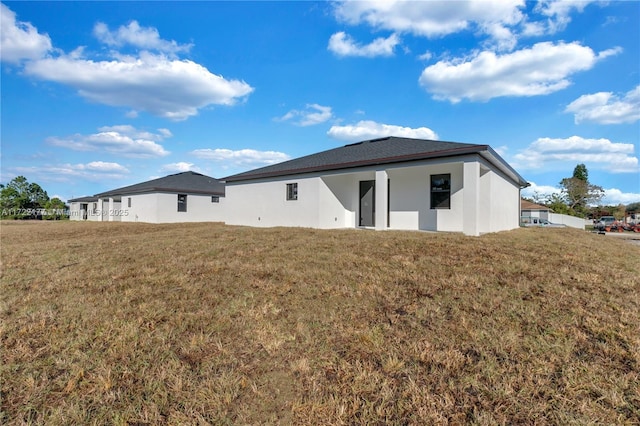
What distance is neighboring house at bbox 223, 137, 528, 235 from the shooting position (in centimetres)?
988

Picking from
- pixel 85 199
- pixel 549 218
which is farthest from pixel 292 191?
pixel 85 199

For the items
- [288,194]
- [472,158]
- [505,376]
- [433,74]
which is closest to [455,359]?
[505,376]

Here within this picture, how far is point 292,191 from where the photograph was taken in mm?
14406

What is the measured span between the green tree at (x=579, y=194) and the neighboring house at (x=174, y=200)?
1810 inches

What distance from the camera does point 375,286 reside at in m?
4.70

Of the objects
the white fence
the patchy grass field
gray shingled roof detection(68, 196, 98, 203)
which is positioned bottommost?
the patchy grass field

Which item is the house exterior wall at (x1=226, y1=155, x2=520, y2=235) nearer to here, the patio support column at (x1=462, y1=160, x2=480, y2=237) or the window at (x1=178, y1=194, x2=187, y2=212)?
the patio support column at (x1=462, y1=160, x2=480, y2=237)

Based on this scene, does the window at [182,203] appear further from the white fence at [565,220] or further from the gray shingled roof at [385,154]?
the white fence at [565,220]

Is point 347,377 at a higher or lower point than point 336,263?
lower

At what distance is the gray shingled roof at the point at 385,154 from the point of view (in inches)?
376

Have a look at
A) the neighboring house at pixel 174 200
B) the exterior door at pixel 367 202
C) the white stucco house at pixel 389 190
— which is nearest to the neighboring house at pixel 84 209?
the neighboring house at pixel 174 200

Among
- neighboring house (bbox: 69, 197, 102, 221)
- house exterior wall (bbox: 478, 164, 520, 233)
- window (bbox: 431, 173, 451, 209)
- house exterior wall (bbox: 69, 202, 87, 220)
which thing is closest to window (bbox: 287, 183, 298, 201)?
window (bbox: 431, 173, 451, 209)

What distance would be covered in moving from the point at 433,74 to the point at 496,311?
12.8 meters

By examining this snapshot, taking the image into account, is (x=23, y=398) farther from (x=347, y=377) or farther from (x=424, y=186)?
(x=424, y=186)
